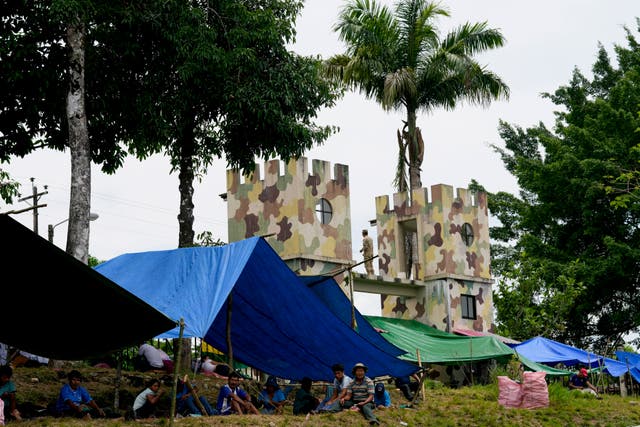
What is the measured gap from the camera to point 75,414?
14.4 metres

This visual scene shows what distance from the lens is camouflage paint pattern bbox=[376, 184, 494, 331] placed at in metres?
33.5

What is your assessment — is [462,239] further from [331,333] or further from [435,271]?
[331,333]

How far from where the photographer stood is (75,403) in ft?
47.7

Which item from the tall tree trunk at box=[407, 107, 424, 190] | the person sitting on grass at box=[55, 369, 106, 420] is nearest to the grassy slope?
the person sitting on grass at box=[55, 369, 106, 420]

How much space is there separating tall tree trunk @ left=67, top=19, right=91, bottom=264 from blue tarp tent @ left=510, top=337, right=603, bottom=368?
14.4 meters

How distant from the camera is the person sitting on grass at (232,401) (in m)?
15.8

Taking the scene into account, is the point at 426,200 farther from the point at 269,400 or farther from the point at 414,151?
the point at 269,400

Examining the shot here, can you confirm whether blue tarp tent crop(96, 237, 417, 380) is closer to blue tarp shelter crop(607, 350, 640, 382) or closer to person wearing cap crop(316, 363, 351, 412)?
person wearing cap crop(316, 363, 351, 412)

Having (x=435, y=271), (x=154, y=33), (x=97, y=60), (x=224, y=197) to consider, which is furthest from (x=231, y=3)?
(x=435, y=271)

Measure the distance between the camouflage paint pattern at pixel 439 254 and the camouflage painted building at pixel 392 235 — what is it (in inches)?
1.3

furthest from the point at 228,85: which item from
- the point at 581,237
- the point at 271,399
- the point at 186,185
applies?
the point at 581,237

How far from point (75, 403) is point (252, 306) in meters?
3.68

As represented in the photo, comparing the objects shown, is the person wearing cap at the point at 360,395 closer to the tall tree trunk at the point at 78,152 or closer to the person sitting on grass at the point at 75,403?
the person sitting on grass at the point at 75,403

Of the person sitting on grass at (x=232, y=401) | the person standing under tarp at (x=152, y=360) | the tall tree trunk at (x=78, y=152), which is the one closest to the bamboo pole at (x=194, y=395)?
the person sitting on grass at (x=232, y=401)
